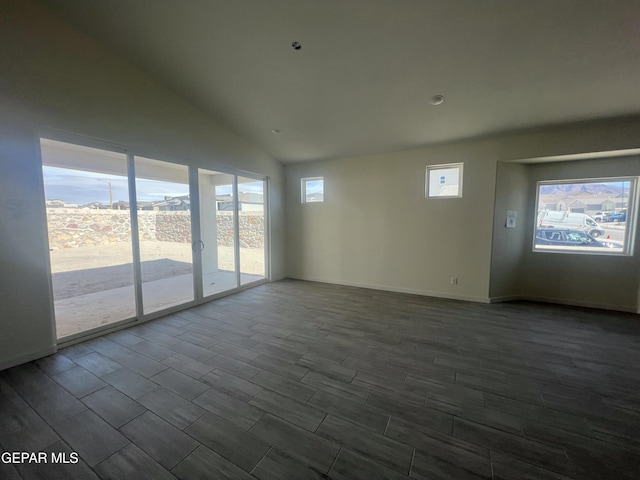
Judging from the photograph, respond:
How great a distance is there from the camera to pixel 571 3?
2.07 meters

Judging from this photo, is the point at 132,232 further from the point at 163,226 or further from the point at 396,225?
the point at 396,225

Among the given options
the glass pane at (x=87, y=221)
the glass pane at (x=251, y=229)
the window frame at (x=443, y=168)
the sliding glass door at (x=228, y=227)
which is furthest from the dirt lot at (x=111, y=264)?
the window frame at (x=443, y=168)

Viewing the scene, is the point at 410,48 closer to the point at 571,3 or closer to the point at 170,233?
the point at 571,3

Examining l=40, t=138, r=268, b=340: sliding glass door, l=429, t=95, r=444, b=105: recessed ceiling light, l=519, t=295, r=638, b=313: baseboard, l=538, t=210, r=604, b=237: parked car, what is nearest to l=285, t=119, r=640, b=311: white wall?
l=519, t=295, r=638, b=313: baseboard

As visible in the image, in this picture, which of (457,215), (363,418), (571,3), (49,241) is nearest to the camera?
(363,418)

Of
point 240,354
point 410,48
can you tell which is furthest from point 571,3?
point 240,354

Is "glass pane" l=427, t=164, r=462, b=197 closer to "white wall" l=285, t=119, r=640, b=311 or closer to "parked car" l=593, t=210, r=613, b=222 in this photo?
"white wall" l=285, t=119, r=640, b=311

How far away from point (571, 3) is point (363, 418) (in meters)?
3.70

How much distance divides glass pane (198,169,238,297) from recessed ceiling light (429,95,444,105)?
11.9 feet

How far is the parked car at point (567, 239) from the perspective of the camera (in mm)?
4121

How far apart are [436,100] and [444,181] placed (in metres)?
1.67

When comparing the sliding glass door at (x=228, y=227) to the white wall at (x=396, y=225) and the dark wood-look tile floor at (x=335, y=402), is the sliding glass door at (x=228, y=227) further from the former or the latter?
the dark wood-look tile floor at (x=335, y=402)

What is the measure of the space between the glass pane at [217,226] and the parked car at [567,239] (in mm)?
5672

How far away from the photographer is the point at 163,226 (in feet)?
12.7
